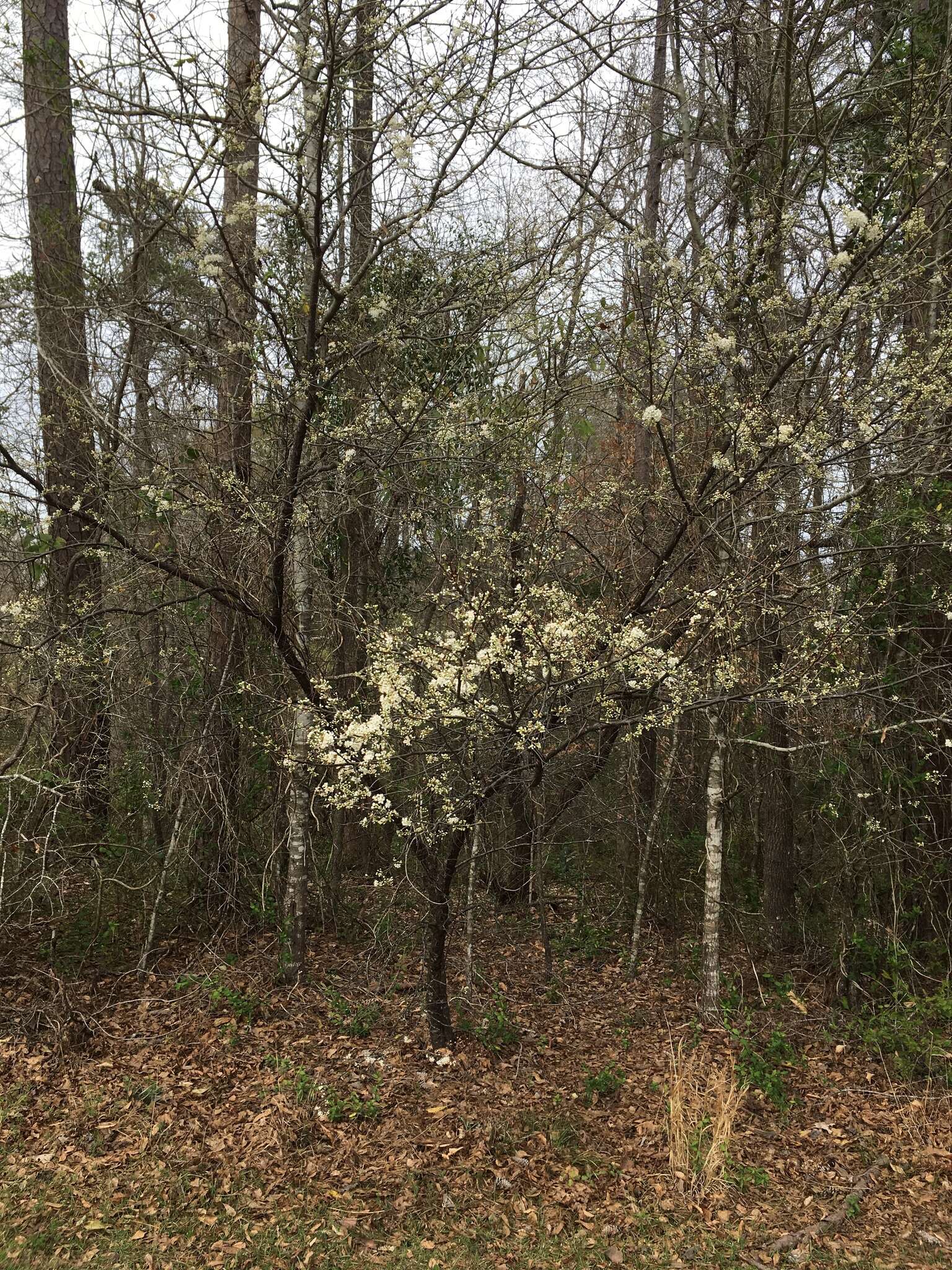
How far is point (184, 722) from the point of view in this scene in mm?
6168

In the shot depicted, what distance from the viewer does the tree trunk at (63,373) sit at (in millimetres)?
5512

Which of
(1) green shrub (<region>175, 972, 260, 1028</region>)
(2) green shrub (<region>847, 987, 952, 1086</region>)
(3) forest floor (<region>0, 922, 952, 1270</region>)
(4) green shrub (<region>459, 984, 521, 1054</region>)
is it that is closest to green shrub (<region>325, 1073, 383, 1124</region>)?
(3) forest floor (<region>0, 922, 952, 1270</region>)

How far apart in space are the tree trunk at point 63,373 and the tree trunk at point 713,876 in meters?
3.97

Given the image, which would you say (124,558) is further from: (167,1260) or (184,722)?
(167,1260)

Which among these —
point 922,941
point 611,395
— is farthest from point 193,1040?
point 611,395

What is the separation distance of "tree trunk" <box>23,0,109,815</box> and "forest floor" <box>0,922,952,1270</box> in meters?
1.62

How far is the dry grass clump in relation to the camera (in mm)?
4145

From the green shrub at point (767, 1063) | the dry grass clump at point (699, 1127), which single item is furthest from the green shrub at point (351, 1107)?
the green shrub at point (767, 1063)

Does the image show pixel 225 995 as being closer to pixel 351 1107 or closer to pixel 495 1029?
pixel 351 1107

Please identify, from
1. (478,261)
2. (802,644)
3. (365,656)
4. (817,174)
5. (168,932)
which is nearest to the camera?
(802,644)

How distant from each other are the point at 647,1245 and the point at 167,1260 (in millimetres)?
2082

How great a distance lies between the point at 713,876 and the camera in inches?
213

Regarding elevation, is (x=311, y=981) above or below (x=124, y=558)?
below

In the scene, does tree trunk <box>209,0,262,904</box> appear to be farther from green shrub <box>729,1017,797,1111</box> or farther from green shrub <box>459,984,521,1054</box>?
green shrub <box>729,1017,797,1111</box>
